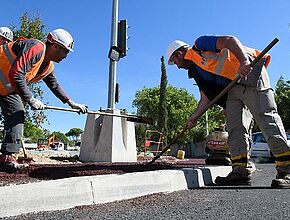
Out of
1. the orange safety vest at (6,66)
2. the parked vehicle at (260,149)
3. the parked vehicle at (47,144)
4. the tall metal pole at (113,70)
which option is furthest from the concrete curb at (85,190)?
the parked vehicle at (47,144)

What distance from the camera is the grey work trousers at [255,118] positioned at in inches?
143

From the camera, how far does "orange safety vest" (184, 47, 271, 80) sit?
156 inches

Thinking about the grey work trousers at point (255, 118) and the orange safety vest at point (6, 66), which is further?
the orange safety vest at point (6, 66)

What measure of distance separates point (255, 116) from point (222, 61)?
73 cm

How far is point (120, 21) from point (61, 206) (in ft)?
17.6

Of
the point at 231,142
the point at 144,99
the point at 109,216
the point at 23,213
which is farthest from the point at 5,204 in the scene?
the point at 144,99

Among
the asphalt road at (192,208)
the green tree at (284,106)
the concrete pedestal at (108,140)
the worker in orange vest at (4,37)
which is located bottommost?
the asphalt road at (192,208)

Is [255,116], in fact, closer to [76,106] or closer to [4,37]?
[76,106]

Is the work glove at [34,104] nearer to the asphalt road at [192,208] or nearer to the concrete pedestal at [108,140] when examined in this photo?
the asphalt road at [192,208]

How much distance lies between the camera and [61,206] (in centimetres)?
245

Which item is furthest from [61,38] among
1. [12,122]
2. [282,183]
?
[282,183]

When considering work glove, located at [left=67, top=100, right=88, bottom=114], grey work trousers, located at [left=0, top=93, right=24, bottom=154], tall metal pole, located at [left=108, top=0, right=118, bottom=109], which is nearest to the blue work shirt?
work glove, located at [left=67, top=100, right=88, bottom=114]

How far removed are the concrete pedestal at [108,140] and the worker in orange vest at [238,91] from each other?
2106 millimetres

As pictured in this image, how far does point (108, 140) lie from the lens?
20.1ft
